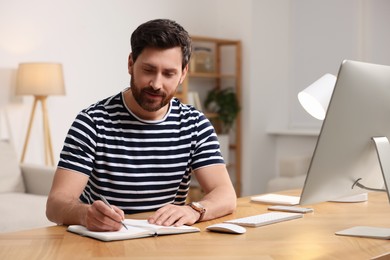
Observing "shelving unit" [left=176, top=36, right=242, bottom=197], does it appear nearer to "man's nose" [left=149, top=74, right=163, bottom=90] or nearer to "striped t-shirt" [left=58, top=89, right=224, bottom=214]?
"striped t-shirt" [left=58, top=89, right=224, bottom=214]

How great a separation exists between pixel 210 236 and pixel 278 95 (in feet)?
17.1

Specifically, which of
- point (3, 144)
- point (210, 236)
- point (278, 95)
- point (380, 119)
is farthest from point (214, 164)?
point (278, 95)

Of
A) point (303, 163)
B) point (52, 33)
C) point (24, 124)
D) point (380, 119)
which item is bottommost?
point (303, 163)

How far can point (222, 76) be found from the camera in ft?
22.1

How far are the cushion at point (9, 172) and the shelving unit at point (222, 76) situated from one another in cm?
206

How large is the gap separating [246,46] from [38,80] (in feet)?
7.68

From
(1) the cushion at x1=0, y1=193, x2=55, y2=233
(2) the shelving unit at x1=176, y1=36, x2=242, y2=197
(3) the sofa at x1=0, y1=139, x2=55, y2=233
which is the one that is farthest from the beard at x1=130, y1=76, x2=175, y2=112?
(2) the shelving unit at x1=176, y1=36, x2=242, y2=197

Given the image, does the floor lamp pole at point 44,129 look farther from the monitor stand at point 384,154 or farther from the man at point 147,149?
the monitor stand at point 384,154

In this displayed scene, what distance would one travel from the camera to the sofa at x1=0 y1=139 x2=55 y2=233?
13.6ft

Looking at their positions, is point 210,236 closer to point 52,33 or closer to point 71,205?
point 71,205

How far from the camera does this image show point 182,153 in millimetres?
2307

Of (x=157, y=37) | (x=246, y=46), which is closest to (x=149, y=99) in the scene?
(x=157, y=37)

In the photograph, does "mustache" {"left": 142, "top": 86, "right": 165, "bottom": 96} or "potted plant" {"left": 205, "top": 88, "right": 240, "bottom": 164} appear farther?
"potted plant" {"left": 205, "top": 88, "right": 240, "bottom": 164}

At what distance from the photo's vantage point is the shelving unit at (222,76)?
21.7ft
